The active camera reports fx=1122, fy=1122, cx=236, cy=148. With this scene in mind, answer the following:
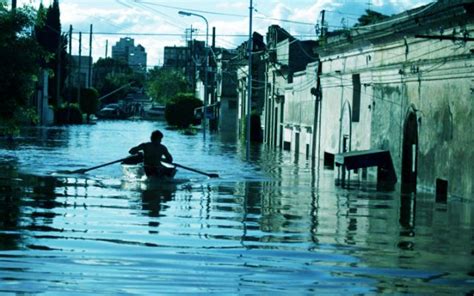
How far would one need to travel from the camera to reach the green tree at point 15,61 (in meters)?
34.0

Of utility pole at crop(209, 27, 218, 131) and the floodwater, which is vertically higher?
utility pole at crop(209, 27, 218, 131)

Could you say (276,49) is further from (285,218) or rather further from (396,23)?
(285,218)

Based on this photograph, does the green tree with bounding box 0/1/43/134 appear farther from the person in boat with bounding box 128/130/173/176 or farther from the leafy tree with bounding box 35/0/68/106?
the leafy tree with bounding box 35/0/68/106

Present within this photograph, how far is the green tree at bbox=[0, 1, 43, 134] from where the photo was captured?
Answer: 33969mm

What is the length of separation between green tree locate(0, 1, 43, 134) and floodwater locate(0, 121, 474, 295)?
2.25m

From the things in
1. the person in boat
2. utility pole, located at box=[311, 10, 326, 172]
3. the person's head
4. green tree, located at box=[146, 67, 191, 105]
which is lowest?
the person in boat

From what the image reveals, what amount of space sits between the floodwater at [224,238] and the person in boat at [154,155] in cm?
68

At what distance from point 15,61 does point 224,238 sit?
17003mm

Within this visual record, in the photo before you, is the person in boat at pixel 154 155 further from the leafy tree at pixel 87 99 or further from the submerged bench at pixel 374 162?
the leafy tree at pixel 87 99

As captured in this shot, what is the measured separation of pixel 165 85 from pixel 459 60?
15149 cm

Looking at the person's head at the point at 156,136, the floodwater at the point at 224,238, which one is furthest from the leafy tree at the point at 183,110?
the person's head at the point at 156,136

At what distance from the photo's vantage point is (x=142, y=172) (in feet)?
110

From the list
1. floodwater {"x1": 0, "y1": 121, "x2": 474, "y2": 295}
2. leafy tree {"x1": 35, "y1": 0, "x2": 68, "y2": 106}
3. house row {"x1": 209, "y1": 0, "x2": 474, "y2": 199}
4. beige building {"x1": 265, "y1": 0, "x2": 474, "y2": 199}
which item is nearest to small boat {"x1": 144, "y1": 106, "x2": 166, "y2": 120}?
leafy tree {"x1": 35, "y1": 0, "x2": 68, "y2": 106}

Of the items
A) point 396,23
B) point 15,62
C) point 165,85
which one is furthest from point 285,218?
point 165,85
